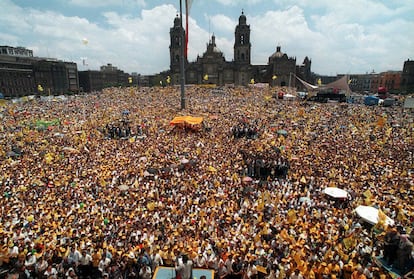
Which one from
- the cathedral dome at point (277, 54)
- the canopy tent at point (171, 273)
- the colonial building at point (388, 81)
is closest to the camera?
the canopy tent at point (171, 273)

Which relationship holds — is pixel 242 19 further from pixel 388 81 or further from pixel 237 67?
pixel 388 81

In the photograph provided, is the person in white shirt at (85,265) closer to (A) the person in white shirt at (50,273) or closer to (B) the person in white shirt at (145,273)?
(A) the person in white shirt at (50,273)

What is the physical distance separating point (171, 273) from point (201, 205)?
12.4 ft

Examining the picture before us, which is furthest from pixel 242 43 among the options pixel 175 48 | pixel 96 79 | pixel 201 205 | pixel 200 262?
pixel 200 262

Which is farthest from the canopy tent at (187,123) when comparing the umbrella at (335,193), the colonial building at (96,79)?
the colonial building at (96,79)

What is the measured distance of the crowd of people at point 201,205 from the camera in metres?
7.53

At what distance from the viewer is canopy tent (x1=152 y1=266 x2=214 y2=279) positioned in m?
6.96

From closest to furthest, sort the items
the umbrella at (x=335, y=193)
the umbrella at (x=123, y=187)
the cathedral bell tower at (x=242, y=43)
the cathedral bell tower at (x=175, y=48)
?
1. the umbrella at (x=335, y=193)
2. the umbrella at (x=123, y=187)
3. the cathedral bell tower at (x=242, y=43)
4. the cathedral bell tower at (x=175, y=48)

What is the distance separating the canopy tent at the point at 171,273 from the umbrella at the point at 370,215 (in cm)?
586

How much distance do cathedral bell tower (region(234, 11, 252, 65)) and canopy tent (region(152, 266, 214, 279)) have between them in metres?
68.7

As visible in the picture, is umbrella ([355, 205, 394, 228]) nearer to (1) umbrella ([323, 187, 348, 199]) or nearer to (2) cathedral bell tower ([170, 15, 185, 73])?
(1) umbrella ([323, 187, 348, 199])

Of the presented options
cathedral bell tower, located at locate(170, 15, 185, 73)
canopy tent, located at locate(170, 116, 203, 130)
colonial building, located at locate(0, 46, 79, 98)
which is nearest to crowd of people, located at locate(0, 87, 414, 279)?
canopy tent, located at locate(170, 116, 203, 130)

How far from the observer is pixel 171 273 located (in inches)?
Answer: 279

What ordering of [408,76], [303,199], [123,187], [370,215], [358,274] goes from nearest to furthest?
[358,274], [370,215], [303,199], [123,187], [408,76]
